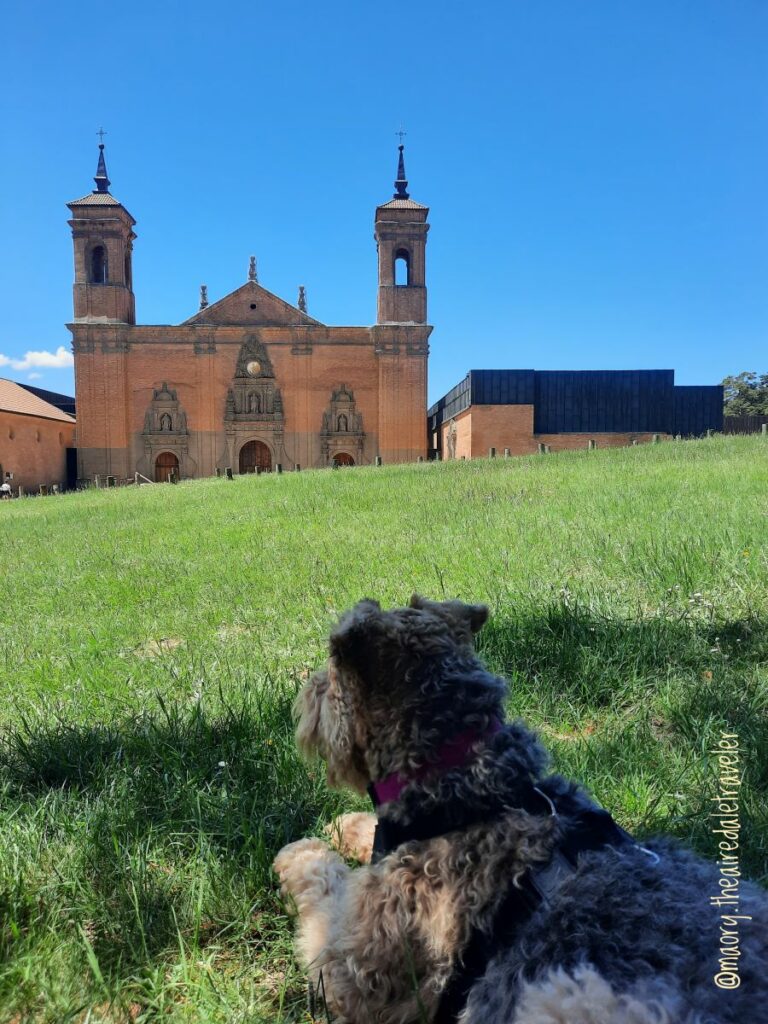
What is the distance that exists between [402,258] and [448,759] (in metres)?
44.7

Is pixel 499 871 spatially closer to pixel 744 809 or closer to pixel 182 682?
pixel 744 809

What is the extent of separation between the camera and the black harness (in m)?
1.36

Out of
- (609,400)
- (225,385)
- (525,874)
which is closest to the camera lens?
(525,874)

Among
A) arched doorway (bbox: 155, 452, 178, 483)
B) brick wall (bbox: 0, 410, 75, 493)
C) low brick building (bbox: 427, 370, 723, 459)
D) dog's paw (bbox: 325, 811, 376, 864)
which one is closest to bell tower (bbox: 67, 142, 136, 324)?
brick wall (bbox: 0, 410, 75, 493)

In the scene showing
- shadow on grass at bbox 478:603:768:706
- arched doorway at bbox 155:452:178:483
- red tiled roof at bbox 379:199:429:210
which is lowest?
shadow on grass at bbox 478:603:768:706

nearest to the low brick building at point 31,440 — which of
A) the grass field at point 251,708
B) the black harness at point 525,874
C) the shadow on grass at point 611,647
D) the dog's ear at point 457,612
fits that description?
the grass field at point 251,708

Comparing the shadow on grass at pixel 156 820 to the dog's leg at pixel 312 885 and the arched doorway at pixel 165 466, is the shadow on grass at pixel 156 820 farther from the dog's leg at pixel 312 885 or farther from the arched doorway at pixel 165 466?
the arched doorway at pixel 165 466

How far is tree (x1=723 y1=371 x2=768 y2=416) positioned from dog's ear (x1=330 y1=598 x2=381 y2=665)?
201 ft

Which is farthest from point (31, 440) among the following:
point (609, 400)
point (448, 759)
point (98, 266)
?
point (448, 759)

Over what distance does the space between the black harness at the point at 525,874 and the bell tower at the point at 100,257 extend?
150 feet

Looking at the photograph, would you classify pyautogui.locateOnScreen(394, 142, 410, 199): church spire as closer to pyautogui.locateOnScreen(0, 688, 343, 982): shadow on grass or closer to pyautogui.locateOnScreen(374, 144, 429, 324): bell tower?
pyautogui.locateOnScreen(374, 144, 429, 324): bell tower

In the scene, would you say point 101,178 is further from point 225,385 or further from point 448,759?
point 448,759

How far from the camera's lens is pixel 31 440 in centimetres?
4353

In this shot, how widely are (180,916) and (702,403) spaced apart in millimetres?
41724
